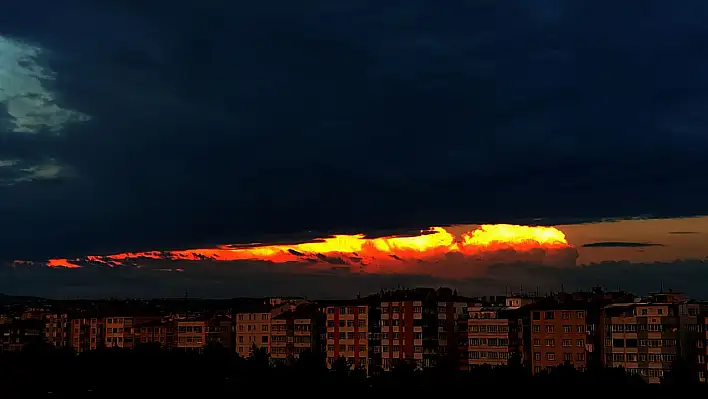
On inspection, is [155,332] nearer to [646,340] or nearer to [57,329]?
[57,329]

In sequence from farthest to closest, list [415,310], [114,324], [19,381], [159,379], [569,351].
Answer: [114,324], [415,310], [569,351], [159,379], [19,381]

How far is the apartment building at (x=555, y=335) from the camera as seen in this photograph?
295 feet

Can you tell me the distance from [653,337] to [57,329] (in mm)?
109316

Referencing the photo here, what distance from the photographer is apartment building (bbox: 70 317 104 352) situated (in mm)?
150000

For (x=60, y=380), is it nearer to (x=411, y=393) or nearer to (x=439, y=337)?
(x=411, y=393)

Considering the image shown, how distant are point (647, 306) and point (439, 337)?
2556 cm

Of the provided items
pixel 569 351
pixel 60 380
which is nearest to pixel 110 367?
pixel 60 380

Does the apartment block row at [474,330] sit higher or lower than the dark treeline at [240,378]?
higher

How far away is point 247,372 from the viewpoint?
259 feet

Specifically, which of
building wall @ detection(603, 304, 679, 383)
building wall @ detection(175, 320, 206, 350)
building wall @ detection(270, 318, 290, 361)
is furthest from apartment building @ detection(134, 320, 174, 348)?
building wall @ detection(603, 304, 679, 383)

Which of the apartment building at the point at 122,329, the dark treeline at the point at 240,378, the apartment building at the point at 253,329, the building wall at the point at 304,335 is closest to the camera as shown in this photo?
the dark treeline at the point at 240,378

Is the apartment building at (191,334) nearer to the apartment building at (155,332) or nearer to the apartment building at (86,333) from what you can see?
the apartment building at (155,332)

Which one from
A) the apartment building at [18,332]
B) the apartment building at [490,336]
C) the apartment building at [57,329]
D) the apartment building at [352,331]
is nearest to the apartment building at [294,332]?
the apartment building at [352,331]

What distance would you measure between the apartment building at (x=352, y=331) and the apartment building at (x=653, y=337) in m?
28.9
